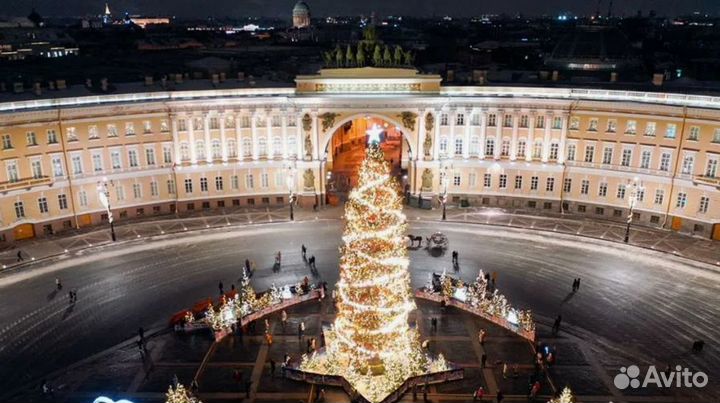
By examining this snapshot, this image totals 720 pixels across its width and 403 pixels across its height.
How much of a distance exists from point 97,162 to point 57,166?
3730mm

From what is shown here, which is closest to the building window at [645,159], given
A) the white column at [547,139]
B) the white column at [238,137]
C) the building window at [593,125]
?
the building window at [593,125]

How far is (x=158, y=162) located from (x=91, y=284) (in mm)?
19494

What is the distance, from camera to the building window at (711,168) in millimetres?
56041

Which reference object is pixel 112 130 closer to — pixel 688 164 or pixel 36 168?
pixel 36 168

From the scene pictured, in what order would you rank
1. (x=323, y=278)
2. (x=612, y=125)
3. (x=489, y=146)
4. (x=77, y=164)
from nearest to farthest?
(x=323, y=278)
(x=77, y=164)
(x=612, y=125)
(x=489, y=146)

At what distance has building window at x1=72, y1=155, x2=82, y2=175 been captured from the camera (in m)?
59.7

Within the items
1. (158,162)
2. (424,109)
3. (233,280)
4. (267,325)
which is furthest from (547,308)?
(158,162)

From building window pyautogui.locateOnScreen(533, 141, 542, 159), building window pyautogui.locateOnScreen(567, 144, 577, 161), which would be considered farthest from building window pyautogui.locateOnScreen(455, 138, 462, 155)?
building window pyautogui.locateOnScreen(567, 144, 577, 161)

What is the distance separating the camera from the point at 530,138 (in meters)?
65.6

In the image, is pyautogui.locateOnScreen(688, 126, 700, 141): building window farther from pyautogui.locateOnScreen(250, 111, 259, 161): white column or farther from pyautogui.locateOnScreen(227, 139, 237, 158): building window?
pyautogui.locateOnScreen(227, 139, 237, 158): building window

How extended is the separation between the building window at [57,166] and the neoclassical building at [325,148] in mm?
102

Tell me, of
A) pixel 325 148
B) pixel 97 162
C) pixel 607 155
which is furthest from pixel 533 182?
pixel 97 162

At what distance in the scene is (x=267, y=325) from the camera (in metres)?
40.2

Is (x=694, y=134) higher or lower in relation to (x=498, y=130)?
higher
